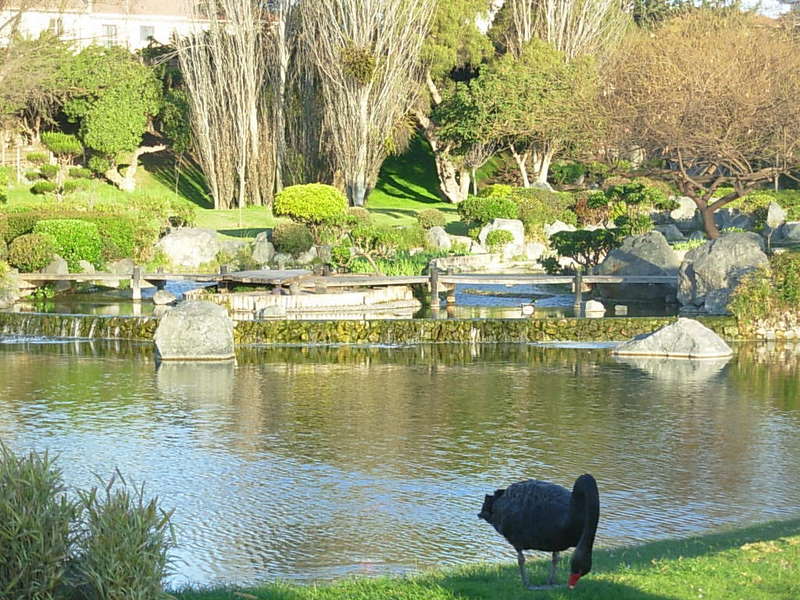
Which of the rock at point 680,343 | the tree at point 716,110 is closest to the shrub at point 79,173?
the tree at point 716,110

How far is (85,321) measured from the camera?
23953 mm

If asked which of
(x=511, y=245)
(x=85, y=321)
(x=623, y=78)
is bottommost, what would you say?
(x=85, y=321)

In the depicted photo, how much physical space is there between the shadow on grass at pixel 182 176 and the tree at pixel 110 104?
2.66 m

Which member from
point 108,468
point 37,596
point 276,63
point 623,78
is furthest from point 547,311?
point 276,63

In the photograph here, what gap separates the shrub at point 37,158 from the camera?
2003 inches

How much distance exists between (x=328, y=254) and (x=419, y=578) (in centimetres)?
2623

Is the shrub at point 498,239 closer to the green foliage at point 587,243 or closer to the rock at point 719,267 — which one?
the green foliage at point 587,243

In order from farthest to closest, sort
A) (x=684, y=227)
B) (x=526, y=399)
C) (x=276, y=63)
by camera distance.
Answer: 1. (x=276, y=63)
2. (x=684, y=227)
3. (x=526, y=399)

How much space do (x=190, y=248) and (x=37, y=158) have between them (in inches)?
785

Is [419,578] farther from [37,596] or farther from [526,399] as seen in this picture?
[526,399]

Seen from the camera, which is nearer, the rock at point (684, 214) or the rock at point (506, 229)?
the rock at point (506, 229)

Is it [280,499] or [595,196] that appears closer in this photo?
[280,499]

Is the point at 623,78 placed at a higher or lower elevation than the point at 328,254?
higher

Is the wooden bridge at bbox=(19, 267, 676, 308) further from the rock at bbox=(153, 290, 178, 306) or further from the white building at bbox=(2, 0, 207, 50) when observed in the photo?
the white building at bbox=(2, 0, 207, 50)
